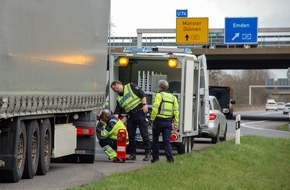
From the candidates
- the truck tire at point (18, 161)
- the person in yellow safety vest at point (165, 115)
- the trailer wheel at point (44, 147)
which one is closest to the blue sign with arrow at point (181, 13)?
the person in yellow safety vest at point (165, 115)

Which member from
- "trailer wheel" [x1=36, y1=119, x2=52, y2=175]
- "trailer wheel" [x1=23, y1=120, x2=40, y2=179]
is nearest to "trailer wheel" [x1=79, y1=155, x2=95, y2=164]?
"trailer wheel" [x1=36, y1=119, x2=52, y2=175]

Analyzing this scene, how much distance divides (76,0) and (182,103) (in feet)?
17.4

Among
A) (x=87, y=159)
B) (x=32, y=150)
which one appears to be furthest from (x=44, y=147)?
(x=87, y=159)

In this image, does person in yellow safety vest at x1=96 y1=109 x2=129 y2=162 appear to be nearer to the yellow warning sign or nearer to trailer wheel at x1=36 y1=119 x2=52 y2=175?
trailer wheel at x1=36 y1=119 x2=52 y2=175

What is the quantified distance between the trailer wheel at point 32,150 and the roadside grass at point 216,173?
1.40 m

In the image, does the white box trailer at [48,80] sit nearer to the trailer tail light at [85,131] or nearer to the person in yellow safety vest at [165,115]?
the trailer tail light at [85,131]

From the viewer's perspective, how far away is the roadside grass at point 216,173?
12078mm

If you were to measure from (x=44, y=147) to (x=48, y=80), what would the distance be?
133 cm

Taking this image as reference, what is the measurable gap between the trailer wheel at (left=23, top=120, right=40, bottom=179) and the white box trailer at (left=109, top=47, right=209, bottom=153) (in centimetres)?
628

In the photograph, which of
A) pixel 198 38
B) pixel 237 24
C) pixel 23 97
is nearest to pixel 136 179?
pixel 23 97

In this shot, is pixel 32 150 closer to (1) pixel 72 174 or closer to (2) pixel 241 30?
(1) pixel 72 174

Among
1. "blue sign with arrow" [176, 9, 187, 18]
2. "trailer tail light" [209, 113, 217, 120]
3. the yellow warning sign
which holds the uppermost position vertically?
"blue sign with arrow" [176, 9, 187, 18]

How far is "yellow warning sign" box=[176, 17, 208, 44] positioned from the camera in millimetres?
50250

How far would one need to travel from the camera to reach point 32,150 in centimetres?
1352
